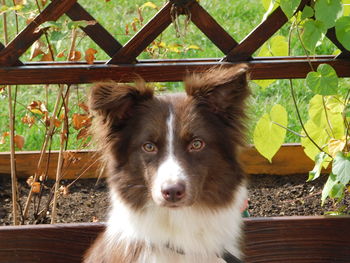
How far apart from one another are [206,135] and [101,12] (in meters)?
4.71

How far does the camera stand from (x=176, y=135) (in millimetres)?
3223

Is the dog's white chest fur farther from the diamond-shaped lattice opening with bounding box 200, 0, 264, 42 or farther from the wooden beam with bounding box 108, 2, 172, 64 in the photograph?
the diamond-shaped lattice opening with bounding box 200, 0, 264, 42

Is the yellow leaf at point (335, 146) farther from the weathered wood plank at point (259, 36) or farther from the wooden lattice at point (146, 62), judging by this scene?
the weathered wood plank at point (259, 36)

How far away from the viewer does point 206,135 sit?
3.32 metres

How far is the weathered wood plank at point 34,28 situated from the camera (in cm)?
361

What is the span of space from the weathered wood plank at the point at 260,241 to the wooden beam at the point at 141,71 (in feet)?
2.82

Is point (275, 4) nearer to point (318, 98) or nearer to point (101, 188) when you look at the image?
point (318, 98)

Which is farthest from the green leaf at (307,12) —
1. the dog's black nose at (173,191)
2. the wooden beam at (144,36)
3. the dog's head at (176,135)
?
the dog's black nose at (173,191)

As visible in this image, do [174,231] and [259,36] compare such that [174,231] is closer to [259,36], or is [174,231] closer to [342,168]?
[342,168]

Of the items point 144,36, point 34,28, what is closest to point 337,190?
point 144,36

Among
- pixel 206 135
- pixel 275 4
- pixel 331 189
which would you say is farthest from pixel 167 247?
pixel 275 4

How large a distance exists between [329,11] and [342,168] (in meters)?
0.85

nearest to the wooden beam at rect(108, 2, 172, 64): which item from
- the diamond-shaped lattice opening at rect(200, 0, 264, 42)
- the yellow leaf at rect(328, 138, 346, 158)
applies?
the yellow leaf at rect(328, 138, 346, 158)

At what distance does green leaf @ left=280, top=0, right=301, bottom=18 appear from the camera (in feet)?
11.3
